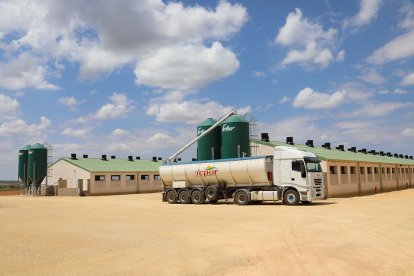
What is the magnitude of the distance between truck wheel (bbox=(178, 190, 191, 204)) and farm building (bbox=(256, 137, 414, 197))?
9.64m

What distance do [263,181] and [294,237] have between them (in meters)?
16.2

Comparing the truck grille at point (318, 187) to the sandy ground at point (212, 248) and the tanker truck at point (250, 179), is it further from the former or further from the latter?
the sandy ground at point (212, 248)

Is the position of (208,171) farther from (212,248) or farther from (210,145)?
(212,248)

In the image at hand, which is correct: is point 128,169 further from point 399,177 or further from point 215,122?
point 399,177

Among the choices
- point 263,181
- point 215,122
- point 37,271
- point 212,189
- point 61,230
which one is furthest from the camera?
point 215,122

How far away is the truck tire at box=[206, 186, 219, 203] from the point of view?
32.0 meters

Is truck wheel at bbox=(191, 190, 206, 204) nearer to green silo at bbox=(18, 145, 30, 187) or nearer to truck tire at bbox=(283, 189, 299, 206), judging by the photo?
truck tire at bbox=(283, 189, 299, 206)

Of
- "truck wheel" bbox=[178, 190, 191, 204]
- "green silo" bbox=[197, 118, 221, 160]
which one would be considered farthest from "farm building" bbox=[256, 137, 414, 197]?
"truck wheel" bbox=[178, 190, 191, 204]

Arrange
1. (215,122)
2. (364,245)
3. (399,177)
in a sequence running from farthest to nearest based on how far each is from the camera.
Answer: (399,177)
(215,122)
(364,245)

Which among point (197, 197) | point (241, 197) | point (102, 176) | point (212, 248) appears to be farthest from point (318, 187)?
point (102, 176)

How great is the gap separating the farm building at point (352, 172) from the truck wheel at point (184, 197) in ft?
31.6

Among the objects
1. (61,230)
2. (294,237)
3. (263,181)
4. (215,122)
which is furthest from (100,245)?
(215,122)

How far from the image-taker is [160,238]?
13758 mm

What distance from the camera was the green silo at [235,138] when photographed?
35.8 metres
